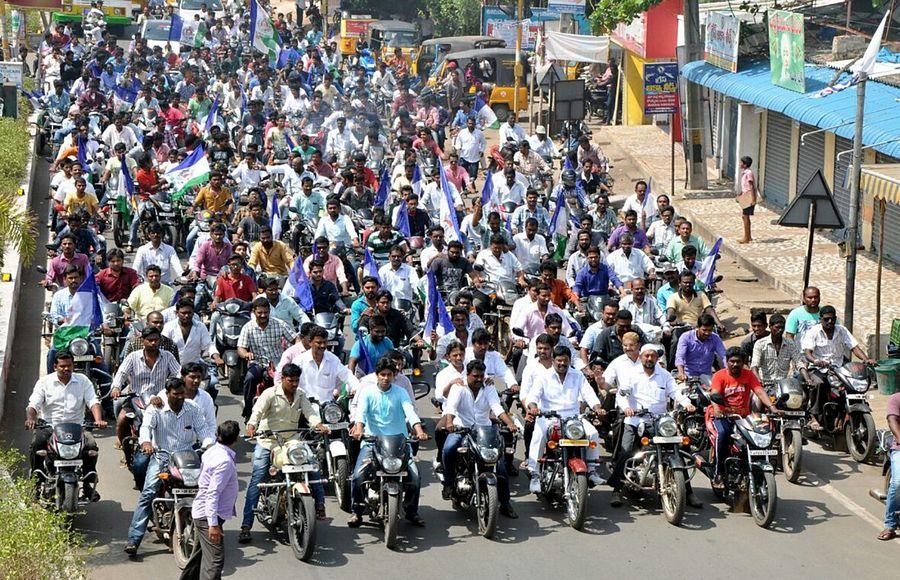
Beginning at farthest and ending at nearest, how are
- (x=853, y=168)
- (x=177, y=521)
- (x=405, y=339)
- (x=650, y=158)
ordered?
(x=650, y=158) → (x=853, y=168) → (x=405, y=339) → (x=177, y=521)

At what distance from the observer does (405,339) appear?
1581cm

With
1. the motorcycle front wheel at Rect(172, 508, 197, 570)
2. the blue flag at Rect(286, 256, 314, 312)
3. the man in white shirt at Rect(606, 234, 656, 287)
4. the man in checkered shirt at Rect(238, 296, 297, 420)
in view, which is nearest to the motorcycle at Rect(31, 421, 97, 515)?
the motorcycle front wheel at Rect(172, 508, 197, 570)

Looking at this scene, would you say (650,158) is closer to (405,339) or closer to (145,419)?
(405,339)

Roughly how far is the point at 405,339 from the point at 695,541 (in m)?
4.51

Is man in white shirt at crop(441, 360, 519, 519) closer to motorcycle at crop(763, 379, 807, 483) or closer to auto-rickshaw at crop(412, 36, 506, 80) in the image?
motorcycle at crop(763, 379, 807, 483)

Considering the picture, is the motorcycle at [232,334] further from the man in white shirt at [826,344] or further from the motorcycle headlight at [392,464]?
the man in white shirt at [826,344]

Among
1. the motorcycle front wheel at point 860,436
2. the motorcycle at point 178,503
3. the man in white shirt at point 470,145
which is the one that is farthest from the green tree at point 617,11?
the motorcycle at point 178,503

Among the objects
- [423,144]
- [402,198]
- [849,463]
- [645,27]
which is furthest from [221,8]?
[849,463]

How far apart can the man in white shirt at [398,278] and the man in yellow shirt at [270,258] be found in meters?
1.31

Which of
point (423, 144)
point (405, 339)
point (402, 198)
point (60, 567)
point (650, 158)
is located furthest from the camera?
point (650, 158)

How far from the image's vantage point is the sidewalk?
21094mm

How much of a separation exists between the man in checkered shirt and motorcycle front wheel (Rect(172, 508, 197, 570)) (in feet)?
11.1

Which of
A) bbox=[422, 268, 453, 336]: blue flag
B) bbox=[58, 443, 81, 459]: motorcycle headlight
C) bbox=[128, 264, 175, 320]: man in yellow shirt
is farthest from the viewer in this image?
bbox=[128, 264, 175, 320]: man in yellow shirt

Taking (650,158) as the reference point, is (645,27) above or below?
above
